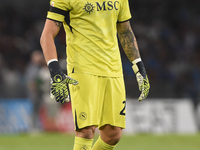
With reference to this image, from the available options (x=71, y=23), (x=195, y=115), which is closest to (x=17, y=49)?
(x=195, y=115)

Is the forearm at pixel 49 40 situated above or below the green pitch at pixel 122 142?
above

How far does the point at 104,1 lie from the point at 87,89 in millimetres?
868

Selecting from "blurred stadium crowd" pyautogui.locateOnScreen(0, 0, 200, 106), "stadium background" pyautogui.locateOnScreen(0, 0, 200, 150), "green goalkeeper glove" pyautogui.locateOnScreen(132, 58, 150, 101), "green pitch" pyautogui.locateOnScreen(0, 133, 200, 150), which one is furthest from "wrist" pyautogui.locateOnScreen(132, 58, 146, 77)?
"blurred stadium crowd" pyautogui.locateOnScreen(0, 0, 200, 106)

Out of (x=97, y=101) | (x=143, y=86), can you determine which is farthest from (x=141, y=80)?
(x=97, y=101)

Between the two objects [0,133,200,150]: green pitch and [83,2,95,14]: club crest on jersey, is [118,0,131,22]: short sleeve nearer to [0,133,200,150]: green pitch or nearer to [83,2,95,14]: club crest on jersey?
[83,2,95,14]: club crest on jersey

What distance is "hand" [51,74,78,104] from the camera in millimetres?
4438

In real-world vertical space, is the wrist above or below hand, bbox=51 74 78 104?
above

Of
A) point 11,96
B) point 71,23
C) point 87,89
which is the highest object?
point 71,23

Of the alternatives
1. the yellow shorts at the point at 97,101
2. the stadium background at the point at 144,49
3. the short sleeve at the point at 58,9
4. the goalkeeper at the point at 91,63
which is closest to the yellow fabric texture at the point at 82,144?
the goalkeeper at the point at 91,63

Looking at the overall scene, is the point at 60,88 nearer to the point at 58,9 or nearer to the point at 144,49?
the point at 58,9

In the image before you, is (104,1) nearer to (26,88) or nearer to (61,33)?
(26,88)

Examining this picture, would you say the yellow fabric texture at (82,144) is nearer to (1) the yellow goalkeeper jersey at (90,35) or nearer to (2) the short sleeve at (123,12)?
(1) the yellow goalkeeper jersey at (90,35)

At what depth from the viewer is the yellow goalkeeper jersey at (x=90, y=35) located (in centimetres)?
489

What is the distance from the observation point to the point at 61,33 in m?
17.3
